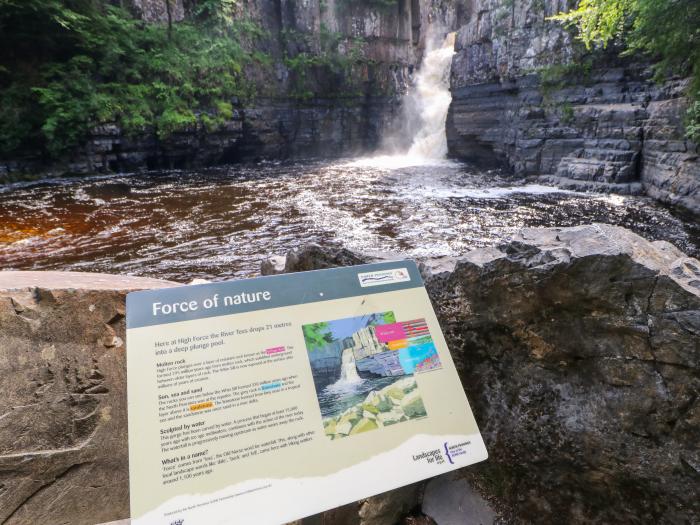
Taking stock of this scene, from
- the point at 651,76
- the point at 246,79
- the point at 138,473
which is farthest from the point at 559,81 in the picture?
the point at 138,473

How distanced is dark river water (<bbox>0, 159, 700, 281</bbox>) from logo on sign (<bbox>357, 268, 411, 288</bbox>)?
3805mm

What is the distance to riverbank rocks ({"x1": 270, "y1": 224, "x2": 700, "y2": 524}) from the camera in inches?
76.7

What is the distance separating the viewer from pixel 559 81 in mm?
14930

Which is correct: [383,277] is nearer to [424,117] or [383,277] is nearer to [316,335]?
[316,335]

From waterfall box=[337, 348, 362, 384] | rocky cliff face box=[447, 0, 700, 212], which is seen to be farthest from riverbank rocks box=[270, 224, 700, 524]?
rocky cliff face box=[447, 0, 700, 212]

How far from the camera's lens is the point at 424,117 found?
28484mm

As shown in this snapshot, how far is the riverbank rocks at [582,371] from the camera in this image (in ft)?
6.39

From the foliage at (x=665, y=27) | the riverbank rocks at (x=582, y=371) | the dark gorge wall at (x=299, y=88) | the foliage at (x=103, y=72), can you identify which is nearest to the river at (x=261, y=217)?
the riverbank rocks at (x=582, y=371)

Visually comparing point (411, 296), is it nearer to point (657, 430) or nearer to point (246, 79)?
point (657, 430)

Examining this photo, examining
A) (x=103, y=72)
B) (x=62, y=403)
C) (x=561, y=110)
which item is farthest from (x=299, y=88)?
(x=62, y=403)

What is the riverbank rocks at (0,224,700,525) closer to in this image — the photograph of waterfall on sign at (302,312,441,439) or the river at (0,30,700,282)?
the photograph of waterfall on sign at (302,312,441,439)

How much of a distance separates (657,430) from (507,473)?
0.75 meters

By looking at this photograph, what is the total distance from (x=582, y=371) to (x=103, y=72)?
21.2 m

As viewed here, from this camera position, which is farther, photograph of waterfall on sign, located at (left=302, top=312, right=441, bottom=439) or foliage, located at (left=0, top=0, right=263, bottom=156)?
foliage, located at (left=0, top=0, right=263, bottom=156)
